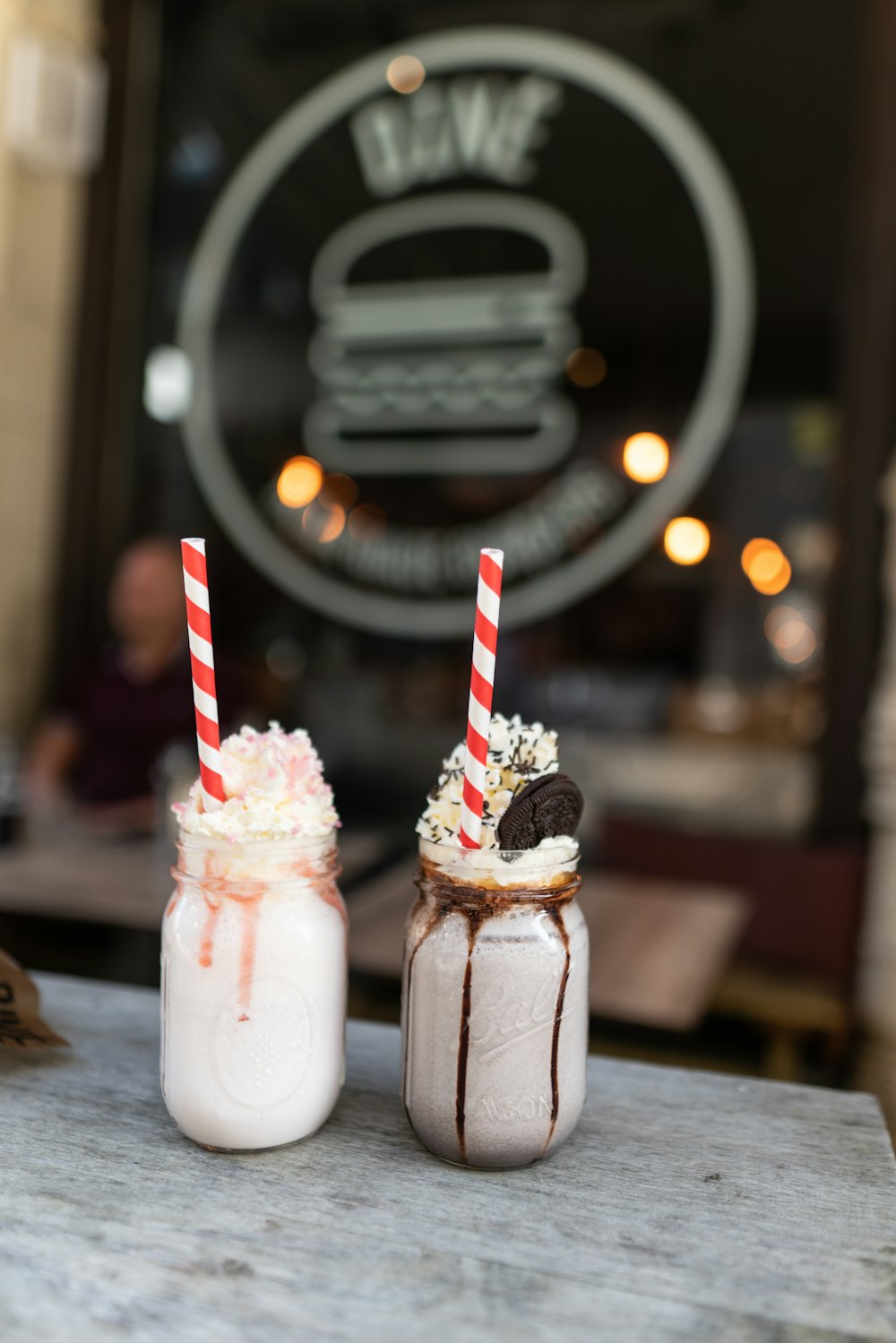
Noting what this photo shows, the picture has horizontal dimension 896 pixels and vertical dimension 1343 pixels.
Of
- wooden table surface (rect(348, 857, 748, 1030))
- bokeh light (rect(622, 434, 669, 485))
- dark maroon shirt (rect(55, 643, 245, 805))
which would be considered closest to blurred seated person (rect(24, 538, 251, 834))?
dark maroon shirt (rect(55, 643, 245, 805))

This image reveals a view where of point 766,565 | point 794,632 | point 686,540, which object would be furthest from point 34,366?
point 794,632

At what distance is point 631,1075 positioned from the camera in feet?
3.27

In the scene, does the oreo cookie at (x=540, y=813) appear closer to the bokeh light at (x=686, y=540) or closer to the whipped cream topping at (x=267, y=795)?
the whipped cream topping at (x=267, y=795)

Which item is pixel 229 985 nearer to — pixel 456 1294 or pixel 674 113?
pixel 456 1294

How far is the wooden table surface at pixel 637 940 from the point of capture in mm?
1699

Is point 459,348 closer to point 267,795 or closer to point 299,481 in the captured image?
point 299,481

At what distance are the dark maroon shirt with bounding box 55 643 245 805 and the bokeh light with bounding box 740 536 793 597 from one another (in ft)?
4.62

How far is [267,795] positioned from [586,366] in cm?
214

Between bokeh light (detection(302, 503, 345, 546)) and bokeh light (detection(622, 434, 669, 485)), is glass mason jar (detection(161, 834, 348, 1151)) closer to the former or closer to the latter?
bokeh light (detection(622, 434, 669, 485))

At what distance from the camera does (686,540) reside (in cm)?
265

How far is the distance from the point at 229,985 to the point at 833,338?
2275mm

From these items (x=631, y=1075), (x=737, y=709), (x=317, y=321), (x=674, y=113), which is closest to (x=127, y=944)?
(x=631, y=1075)

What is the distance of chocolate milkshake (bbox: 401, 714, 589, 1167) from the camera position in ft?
2.59

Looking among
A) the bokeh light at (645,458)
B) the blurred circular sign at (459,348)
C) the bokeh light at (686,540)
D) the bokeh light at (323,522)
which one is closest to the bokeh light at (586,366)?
the blurred circular sign at (459,348)
